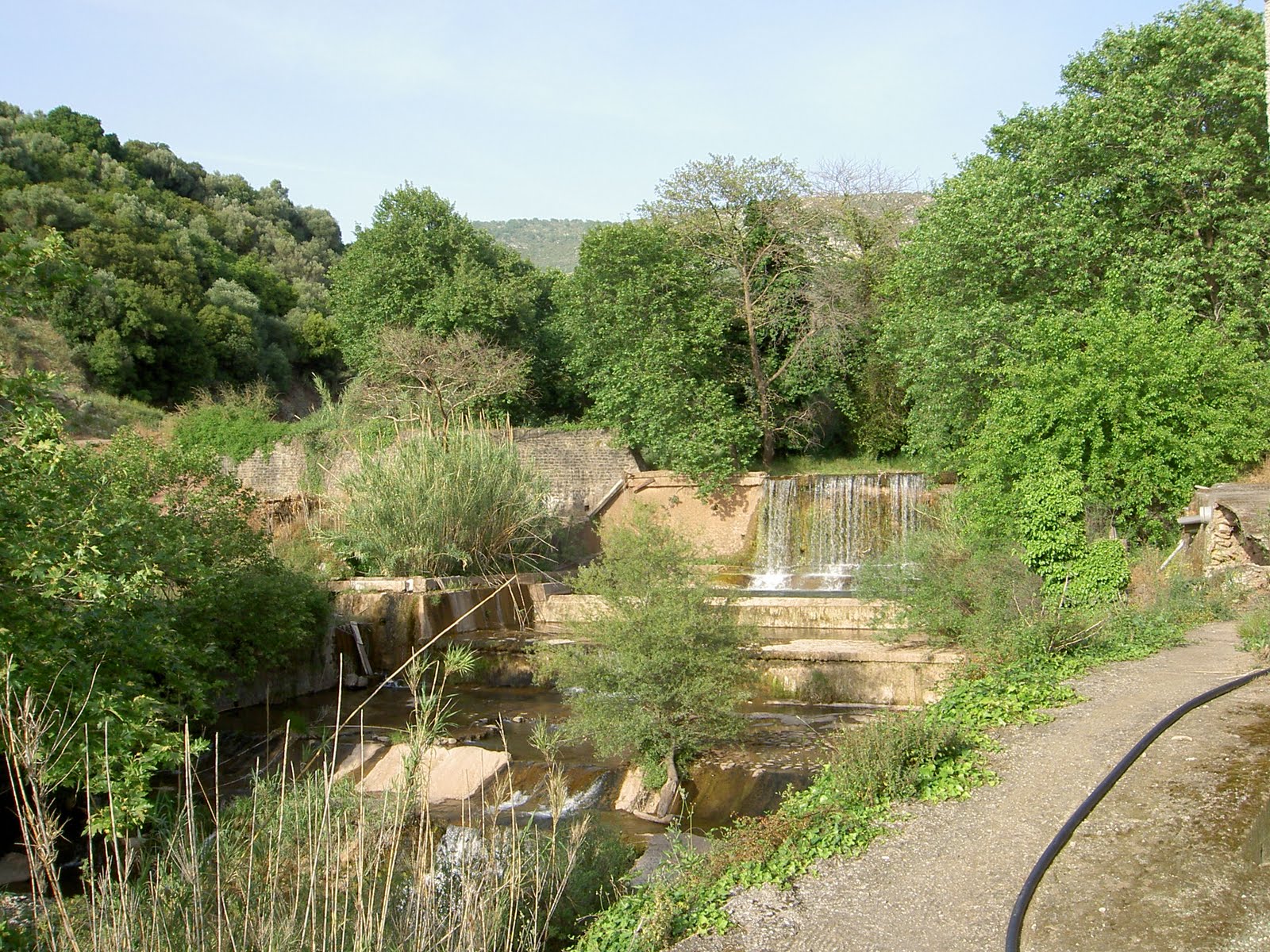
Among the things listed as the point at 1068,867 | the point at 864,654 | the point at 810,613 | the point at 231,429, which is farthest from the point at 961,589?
the point at 231,429

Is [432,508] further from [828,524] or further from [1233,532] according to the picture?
[1233,532]

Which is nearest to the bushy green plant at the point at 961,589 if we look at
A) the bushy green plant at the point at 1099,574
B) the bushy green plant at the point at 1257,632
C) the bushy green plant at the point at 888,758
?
the bushy green plant at the point at 1099,574

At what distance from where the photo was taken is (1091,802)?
545 centimetres

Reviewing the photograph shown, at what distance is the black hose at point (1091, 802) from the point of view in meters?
4.23

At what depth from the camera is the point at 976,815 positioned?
5.62 meters

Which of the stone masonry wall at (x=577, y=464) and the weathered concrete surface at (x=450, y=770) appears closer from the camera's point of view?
the weathered concrete surface at (x=450, y=770)

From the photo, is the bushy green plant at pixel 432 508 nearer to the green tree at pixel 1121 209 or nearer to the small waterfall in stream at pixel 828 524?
the small waterfall in stream at pixel 828 524

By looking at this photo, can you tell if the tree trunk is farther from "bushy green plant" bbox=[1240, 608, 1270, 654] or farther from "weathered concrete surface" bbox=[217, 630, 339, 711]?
"bushy green plant" bbox=[1240, 608, 1270, 654]

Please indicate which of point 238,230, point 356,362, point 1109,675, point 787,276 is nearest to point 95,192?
point 238,230

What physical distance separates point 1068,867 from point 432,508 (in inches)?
428

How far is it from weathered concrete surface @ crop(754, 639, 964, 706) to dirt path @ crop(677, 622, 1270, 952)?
314 cm

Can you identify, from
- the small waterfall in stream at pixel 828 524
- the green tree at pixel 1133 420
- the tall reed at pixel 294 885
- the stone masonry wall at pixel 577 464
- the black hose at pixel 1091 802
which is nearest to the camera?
the tall reed at pixel 294 885

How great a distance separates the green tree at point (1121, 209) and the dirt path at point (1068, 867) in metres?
7.81

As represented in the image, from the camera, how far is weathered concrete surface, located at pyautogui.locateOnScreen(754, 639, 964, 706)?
1007cm
